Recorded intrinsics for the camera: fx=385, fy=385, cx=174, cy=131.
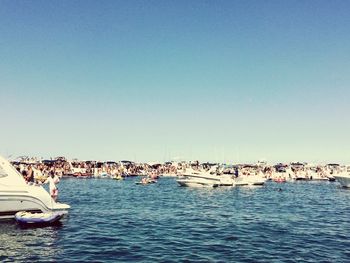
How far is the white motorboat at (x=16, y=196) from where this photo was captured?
32.3 metres

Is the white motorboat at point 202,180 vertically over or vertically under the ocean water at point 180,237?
over

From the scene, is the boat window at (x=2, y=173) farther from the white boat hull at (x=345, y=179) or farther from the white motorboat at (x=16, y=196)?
the white boat hull at (x=345, y=179)

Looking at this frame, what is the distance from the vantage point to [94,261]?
876 inches

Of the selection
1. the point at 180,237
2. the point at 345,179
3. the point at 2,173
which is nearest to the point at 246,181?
the point at 345,179

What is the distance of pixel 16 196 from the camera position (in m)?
32.7

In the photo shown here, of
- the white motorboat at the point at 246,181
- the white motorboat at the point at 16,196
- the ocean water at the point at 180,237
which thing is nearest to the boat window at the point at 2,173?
the white motorboat at the point at 16,196

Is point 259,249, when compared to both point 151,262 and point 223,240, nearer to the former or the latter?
point 223,240

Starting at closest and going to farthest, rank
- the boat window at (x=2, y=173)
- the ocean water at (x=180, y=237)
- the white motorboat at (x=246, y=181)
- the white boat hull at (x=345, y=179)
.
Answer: the ocean water at (x=180, y=237)
the boat window at (x=2, y=173)
the white boat hull at (x=345, y=179)
the white motorboat at (x=246, y=181)

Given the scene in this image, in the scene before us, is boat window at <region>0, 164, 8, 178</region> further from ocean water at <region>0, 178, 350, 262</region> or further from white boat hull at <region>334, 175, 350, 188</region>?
white boat hull at <region>334, 175, 350, 188</region>

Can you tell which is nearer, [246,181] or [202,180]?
[202,180]

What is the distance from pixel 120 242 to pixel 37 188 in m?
11.1

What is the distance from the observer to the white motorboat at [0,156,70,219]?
106ft

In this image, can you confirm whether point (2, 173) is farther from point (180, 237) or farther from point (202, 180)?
point (202, 180)

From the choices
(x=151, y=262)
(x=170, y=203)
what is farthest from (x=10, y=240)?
(x=170, y=203)
